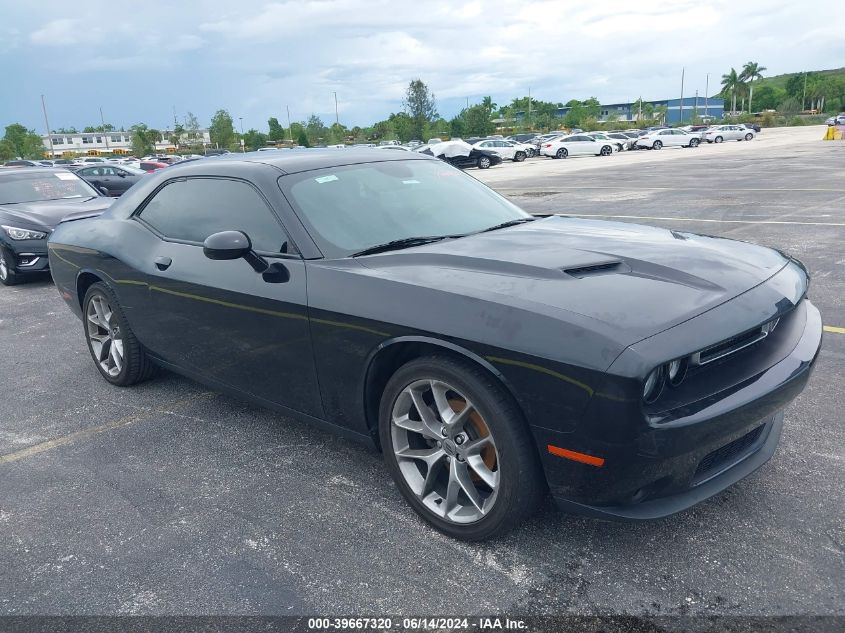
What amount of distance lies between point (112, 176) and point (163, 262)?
19.6m

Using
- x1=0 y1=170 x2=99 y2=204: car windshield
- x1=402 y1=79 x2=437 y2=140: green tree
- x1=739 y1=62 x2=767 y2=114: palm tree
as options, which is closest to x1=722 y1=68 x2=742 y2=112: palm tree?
x1=739 y1=62 x2=767 y2=114: palm tree

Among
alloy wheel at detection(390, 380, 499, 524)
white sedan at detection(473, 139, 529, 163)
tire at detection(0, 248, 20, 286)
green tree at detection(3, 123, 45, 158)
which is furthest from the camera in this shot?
green tree at detection(3, 123, 45, 158)

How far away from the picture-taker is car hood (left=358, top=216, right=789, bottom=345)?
2.40 metres

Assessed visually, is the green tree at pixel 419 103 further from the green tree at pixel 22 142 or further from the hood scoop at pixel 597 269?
the hood scoop at pixel 597 269

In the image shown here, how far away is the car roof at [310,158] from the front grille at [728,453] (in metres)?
2.33

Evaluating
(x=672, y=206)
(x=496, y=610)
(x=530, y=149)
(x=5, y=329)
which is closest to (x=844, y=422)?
(x=496, y=610)

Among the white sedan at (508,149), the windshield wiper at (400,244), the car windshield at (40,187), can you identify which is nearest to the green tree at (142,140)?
the white sedan at (508,149)

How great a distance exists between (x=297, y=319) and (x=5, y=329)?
4802 millimetres

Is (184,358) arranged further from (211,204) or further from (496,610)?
(496,610)

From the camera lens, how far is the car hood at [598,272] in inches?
94.7

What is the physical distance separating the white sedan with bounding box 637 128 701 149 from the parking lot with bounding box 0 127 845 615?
4627 cm

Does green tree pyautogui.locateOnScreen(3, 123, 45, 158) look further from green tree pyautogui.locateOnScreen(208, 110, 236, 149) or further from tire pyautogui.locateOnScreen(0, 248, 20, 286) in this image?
tire pyautogui.locateOnScreen(0, 248, 20, 286)

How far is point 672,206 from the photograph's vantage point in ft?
43.0

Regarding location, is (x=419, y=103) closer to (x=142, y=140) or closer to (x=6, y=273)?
(x=142, y=140)
